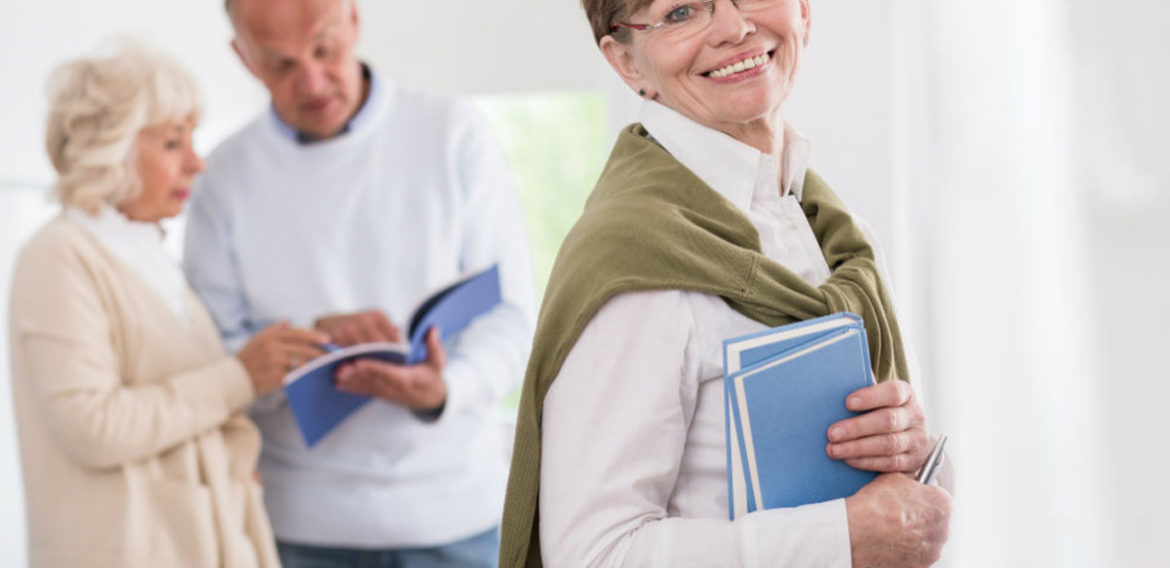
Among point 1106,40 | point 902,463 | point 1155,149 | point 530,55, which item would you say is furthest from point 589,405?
point 530,55

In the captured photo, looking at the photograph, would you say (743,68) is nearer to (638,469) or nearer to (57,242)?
(638,469)

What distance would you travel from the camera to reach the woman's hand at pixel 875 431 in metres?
1.21

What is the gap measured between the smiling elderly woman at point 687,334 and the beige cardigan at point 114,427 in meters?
1.34

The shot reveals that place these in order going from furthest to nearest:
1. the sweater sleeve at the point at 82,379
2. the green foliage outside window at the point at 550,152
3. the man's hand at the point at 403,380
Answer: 1. the green foliage outside window at the point at 550,152
2. the man's hand at the point at 403,380
3. the sweater sleeve at the point at 82,379

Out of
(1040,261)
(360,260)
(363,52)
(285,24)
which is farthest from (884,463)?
(363,52)

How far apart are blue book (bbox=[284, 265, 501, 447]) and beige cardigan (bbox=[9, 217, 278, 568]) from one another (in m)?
0.17

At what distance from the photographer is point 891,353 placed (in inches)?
53.5

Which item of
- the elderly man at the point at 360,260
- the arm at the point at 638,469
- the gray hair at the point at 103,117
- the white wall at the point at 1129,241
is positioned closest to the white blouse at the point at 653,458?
the arm at the point at 638,469

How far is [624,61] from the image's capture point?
1.38 meters

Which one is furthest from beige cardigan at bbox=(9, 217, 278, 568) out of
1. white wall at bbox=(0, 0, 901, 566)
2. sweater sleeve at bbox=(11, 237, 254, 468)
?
white wall at bbox=(0, 0, 901, 566)

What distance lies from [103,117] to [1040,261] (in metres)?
1.96

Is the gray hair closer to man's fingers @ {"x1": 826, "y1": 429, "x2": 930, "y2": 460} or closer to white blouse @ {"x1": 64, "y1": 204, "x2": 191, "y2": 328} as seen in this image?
white blouse @ {"x1": 64, "y1": 204, "x2": 191, "y2": 328}

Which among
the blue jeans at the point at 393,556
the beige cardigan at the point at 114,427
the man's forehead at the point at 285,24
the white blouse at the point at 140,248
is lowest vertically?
the blue jeans at the point at 393,556

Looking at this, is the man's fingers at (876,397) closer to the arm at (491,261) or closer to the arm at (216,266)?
the arm at (491,261)
